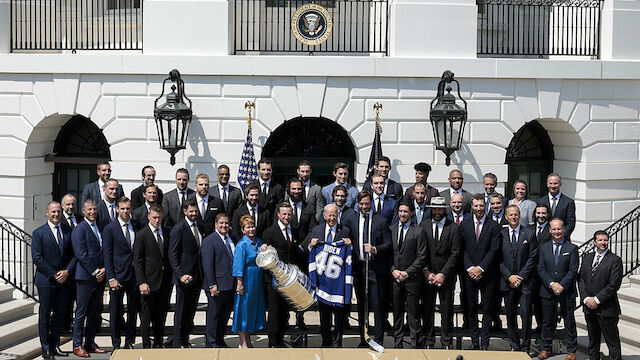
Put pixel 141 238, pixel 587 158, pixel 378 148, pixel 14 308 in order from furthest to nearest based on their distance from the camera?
pixel 587 158 → pixel 378 148 → pixel 14 308 → pixel 141 238

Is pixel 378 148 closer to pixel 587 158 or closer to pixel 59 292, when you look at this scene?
pixel 587 158

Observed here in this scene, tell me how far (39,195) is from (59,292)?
546 cm

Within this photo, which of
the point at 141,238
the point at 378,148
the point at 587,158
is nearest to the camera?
the point at 141,238

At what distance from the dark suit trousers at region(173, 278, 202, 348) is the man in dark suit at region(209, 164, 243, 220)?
1.77 meters

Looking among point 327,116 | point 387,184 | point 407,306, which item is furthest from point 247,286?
point 327,116

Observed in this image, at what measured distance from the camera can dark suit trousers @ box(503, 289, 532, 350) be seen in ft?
45.4

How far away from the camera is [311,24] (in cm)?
1773

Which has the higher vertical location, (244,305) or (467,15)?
(467,15)

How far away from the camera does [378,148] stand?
1716 centimetres

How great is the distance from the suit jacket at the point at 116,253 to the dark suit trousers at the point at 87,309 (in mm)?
373

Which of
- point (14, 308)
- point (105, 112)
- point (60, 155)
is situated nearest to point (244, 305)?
point (14, 308)

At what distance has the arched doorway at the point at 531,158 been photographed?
19.3 metres

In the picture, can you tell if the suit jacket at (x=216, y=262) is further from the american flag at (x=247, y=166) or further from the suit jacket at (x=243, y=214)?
the american flag at (x=247, y=166)

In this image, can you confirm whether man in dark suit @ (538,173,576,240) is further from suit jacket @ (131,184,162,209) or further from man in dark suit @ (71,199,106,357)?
man in dark suit @ (71,199,106,357)
